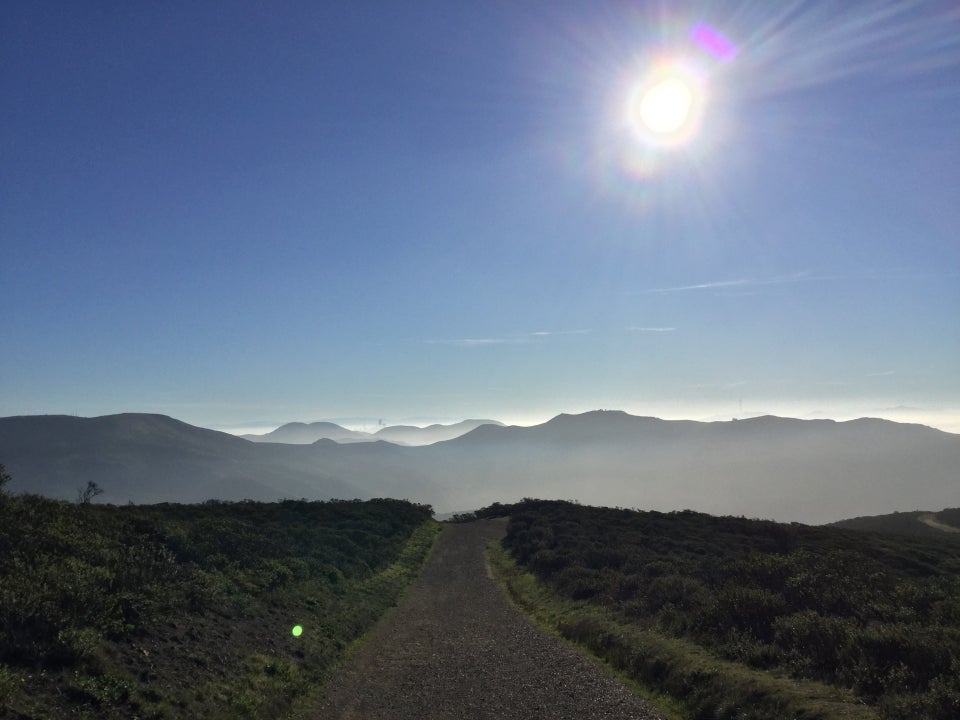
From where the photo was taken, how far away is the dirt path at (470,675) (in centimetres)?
1116

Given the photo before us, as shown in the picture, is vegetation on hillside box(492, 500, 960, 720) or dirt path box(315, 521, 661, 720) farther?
dirt path box(315, 521, 661, 720)

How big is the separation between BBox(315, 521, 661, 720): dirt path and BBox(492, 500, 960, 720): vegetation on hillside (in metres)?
1.26

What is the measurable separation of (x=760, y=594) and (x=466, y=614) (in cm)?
937

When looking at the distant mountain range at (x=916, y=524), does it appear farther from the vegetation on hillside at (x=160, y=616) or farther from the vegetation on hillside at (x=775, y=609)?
the vegetation on hillside at (x=160, y=616)

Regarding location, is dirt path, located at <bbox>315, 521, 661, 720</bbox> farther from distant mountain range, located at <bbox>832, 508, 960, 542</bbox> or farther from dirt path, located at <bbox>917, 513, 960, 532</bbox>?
dirt path, located at <bbox>917, 513, 960, 532</bbox>

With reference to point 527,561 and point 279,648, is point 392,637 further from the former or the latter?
point 527,561

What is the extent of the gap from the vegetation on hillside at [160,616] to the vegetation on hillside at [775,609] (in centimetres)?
764

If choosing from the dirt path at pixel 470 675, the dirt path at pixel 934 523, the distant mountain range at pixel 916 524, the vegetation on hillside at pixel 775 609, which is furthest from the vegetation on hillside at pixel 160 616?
the dirt path at pixel 934 523

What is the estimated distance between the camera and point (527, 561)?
29.4m

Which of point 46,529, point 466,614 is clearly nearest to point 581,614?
point 466,614

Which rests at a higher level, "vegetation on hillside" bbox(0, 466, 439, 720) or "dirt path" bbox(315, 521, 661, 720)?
"vegetation on hillside" bbox(0, 466, 439, 720)

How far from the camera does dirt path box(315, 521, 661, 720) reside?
1116 centimetres

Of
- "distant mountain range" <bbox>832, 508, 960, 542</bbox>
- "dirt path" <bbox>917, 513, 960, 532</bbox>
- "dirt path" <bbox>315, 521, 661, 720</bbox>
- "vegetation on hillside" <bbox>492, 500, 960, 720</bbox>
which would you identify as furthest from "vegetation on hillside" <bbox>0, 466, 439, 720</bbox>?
"dirt path" <bbox>917, 513, 960, 532</bbox>

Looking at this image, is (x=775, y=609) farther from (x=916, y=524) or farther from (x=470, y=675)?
(x=916, y=524)
